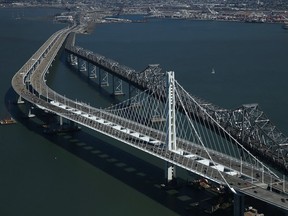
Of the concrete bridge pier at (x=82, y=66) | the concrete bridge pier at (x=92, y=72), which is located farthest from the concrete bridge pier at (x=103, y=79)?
the concrete bridge pier at (x=82, y=66)

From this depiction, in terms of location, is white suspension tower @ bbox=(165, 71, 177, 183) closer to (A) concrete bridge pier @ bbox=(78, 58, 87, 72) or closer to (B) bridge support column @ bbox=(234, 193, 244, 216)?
(B) bridge support column @ bbox=(234, 193, 244, 216)

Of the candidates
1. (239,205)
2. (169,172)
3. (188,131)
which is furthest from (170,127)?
(188,131)

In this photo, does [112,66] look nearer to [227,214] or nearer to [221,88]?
[221,88]

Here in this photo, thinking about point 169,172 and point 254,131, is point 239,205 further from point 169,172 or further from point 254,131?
point 254,131

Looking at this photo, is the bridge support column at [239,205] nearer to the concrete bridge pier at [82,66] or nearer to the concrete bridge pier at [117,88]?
the concrete bridge pier at [117,88]

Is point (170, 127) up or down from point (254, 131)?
up

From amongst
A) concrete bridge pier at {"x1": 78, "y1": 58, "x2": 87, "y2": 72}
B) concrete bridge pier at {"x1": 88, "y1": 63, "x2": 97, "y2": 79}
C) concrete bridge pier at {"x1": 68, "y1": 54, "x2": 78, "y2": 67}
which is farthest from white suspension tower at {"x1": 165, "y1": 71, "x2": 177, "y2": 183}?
concrete bridge pier at {"x1": 68, "y1": 54, "x2": 78, "y2": 67}
